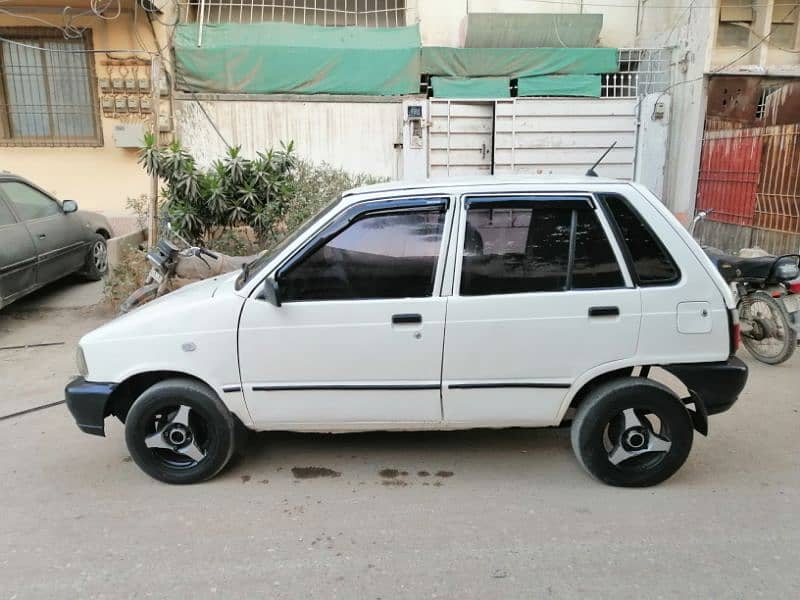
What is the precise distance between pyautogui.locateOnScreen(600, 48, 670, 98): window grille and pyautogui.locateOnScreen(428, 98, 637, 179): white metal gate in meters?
0.38

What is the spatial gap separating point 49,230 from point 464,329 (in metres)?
6.09

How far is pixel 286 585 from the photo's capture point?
2.55 m

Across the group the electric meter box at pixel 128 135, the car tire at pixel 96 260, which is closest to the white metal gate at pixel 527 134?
the electric meter box at pixel 128 135

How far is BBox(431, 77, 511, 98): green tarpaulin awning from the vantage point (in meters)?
9.56

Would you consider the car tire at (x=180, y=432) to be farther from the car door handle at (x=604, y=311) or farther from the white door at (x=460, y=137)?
the white door at (x=460, y=137)

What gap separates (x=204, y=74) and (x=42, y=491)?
292 inches

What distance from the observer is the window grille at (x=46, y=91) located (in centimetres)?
927

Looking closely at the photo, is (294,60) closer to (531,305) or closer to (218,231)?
(218,231)

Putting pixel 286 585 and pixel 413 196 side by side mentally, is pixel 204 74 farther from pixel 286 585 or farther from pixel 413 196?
pixel 286 585

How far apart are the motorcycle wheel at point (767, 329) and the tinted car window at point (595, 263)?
293 cm

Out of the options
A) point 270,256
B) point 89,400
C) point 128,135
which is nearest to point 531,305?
point 270,256

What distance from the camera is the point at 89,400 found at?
321cm

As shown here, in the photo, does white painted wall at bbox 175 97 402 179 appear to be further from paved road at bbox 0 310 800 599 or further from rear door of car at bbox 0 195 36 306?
paved road at bbox 0 310 800 599

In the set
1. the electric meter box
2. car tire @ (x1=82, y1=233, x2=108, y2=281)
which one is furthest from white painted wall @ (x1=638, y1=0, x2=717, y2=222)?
car tire @ (x1=82, y1=233, x2=108, y2=281)
